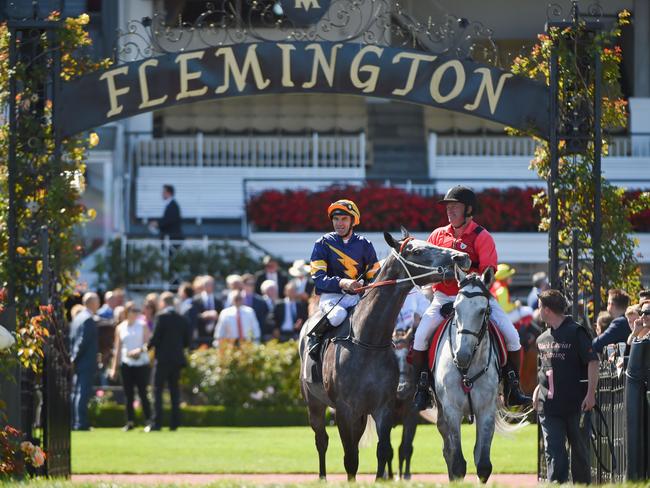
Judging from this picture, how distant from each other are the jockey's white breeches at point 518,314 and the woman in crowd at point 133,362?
5384 mm

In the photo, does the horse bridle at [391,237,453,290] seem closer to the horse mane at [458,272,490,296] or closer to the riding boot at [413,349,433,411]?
the horse mane at [458,272,490,296]

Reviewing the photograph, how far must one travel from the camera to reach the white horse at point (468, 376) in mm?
10992

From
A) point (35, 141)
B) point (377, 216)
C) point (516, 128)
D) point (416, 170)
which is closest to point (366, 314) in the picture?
point (516, 128)

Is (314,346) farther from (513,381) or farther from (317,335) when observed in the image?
(513,381)

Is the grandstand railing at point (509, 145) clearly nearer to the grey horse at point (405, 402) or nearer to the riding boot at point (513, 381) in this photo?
the grey horse at point (405, 402)

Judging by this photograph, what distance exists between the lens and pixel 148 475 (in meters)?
14.8

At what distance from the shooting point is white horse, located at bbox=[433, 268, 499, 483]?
10992 millimetres

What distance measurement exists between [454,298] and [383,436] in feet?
4.31

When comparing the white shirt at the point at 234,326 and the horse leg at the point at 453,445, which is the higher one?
the white shirt at the point at 234,326

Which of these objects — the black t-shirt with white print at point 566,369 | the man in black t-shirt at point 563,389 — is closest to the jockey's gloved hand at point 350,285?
the man in black t-shirt at point 563,389

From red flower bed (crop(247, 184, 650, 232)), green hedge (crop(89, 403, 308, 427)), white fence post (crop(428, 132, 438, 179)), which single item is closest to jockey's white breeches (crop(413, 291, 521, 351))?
green hedge (crop(89, 403, 308, 427))

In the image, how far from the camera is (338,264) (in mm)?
12789

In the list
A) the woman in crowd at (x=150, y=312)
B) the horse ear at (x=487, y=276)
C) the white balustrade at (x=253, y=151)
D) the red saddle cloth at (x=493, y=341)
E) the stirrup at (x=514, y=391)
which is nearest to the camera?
the horse ear at (x=487, y=276)

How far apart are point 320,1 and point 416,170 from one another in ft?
65.7
